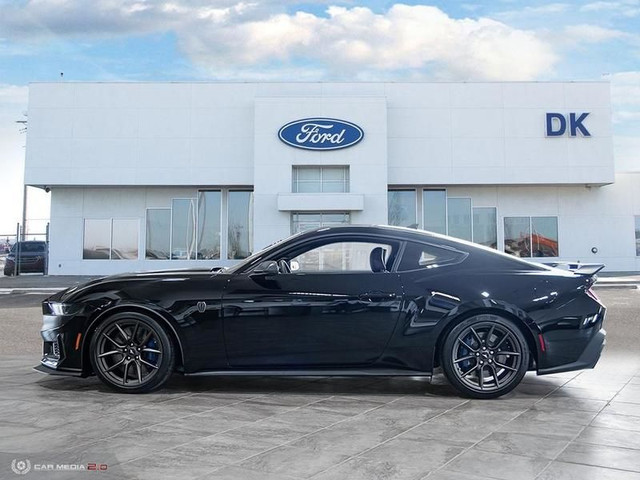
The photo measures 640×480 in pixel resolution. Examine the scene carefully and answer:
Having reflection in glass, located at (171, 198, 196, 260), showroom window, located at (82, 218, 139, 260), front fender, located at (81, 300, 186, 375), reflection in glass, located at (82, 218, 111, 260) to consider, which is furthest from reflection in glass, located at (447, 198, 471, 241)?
front fender, located at (81, 300, 186, 375)

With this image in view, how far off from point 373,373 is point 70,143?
23.7 meters

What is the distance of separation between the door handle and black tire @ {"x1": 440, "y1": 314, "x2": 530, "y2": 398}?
58cm

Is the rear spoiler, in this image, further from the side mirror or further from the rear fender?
the side mirror

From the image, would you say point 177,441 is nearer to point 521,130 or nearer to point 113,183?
point 113,183

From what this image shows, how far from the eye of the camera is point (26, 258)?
2630cm

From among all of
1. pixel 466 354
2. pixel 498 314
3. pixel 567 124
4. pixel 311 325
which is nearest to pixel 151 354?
pixel 311 325

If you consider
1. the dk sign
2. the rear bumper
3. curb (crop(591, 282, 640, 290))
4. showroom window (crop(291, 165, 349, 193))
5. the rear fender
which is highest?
the dk sign

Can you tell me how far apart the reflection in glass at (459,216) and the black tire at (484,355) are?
21.4 meters

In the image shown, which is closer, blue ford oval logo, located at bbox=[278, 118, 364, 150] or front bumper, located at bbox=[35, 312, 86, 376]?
front bumper, located at bbox=[35, 312, 86, 376]

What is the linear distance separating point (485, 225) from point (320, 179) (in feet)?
26.6

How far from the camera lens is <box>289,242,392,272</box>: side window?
473 centimetres

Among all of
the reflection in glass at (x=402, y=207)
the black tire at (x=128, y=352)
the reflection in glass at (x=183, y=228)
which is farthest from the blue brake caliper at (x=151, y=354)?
the reflection in glass at (x=402, y=207)

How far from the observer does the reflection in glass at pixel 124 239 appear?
25266 millimetres

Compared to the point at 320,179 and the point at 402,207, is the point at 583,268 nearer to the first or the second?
the point at 320,179
